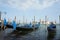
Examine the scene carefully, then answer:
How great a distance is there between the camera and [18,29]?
29.7 meters

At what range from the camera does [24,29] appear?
30.4m

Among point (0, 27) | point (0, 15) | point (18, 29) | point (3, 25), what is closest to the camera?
point (18, 29)

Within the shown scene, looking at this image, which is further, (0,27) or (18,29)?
(0,27)

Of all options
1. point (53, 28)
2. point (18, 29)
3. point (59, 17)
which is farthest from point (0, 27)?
point (59, 17)

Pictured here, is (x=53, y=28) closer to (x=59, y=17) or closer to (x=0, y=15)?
(x=59, y=17)

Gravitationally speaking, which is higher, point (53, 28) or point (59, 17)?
point (59, 17)

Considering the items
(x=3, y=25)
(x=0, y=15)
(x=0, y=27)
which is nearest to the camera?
(x=3, y=25)

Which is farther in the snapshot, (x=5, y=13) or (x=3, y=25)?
(x=5, y=13)

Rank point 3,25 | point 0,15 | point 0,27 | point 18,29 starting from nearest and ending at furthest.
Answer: point 18,29
point 3,25
point 0,27
point 0,15

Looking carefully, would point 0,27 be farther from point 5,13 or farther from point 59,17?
point 59,17

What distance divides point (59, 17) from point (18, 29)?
13.9 m

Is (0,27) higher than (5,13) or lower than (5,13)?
lower

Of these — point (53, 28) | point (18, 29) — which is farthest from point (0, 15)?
point (53, 28)

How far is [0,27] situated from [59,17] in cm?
1707
